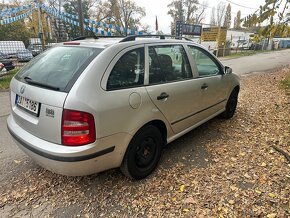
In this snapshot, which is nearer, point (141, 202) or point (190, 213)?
point (190, 213)

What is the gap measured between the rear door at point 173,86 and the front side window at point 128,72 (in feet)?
0.41

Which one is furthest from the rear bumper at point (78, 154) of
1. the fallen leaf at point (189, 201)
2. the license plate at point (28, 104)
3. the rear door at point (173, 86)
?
the fallen leaf at point (189, 201)

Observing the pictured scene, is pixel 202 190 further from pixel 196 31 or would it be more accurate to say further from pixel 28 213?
pixel 196 31

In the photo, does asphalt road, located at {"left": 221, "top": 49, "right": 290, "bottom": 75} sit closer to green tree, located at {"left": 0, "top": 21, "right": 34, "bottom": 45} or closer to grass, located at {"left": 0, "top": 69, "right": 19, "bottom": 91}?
grass, located at {"left": 0, "top": 69, "right": 19, "bottom": 91}

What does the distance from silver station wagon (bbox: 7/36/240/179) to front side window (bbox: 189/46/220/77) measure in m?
0.21

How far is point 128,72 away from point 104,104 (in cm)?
53

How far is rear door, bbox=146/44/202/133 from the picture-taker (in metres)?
2.76

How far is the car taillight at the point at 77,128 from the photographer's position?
2.06 metres

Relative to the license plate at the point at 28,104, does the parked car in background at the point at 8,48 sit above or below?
above

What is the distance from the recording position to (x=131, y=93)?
7.95 feet

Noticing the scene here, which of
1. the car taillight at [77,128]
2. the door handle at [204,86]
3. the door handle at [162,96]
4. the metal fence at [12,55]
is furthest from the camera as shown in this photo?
the metal fence at [12,55]

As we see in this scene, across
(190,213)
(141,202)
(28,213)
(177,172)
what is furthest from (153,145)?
(28,213)

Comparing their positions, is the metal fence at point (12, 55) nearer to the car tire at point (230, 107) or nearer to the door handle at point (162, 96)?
the car tire at point (230, 107)

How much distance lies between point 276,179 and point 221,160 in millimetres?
708
